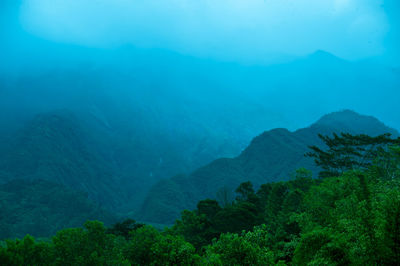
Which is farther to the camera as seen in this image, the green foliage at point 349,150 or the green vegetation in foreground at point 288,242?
the green foliage at point 349,150

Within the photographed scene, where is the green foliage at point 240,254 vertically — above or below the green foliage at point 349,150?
below

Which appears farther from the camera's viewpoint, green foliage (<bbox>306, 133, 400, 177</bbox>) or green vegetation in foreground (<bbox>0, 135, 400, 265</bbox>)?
green foliage (<bbox>306, 133, 400, 177</bbox>)

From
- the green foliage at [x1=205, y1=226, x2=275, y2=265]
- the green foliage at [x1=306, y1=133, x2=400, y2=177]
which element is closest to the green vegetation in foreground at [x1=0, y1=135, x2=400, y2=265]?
the green foliage at [x1=205, y1=226, x2=275, y2=265]

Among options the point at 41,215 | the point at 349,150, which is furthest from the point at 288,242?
the point at 41,215

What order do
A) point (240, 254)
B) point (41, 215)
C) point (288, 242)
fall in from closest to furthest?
point (240, 254) < point (288, 242) < point (41, 215)

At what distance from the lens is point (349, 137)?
7656cm

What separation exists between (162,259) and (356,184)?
28.8 m

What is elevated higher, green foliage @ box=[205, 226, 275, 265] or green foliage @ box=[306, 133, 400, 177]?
green foliage @ box=[306, 133, 400, 177]

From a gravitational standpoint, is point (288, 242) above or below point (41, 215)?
below

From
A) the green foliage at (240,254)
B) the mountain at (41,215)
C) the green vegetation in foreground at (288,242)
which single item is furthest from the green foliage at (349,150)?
the mountain at (41,215)

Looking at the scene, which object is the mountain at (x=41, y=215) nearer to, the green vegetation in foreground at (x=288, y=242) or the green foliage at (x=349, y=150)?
the green vegetation in foreground at (x=288, y=242)

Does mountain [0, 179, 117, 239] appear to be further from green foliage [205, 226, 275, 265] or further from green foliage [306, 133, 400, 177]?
green foliage [205, 226, 275, 265]

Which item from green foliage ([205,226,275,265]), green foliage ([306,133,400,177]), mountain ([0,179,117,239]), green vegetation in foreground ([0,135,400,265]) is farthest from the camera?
mountain ([0,179,117,239])

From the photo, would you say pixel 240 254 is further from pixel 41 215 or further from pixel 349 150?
pixel 41 215
